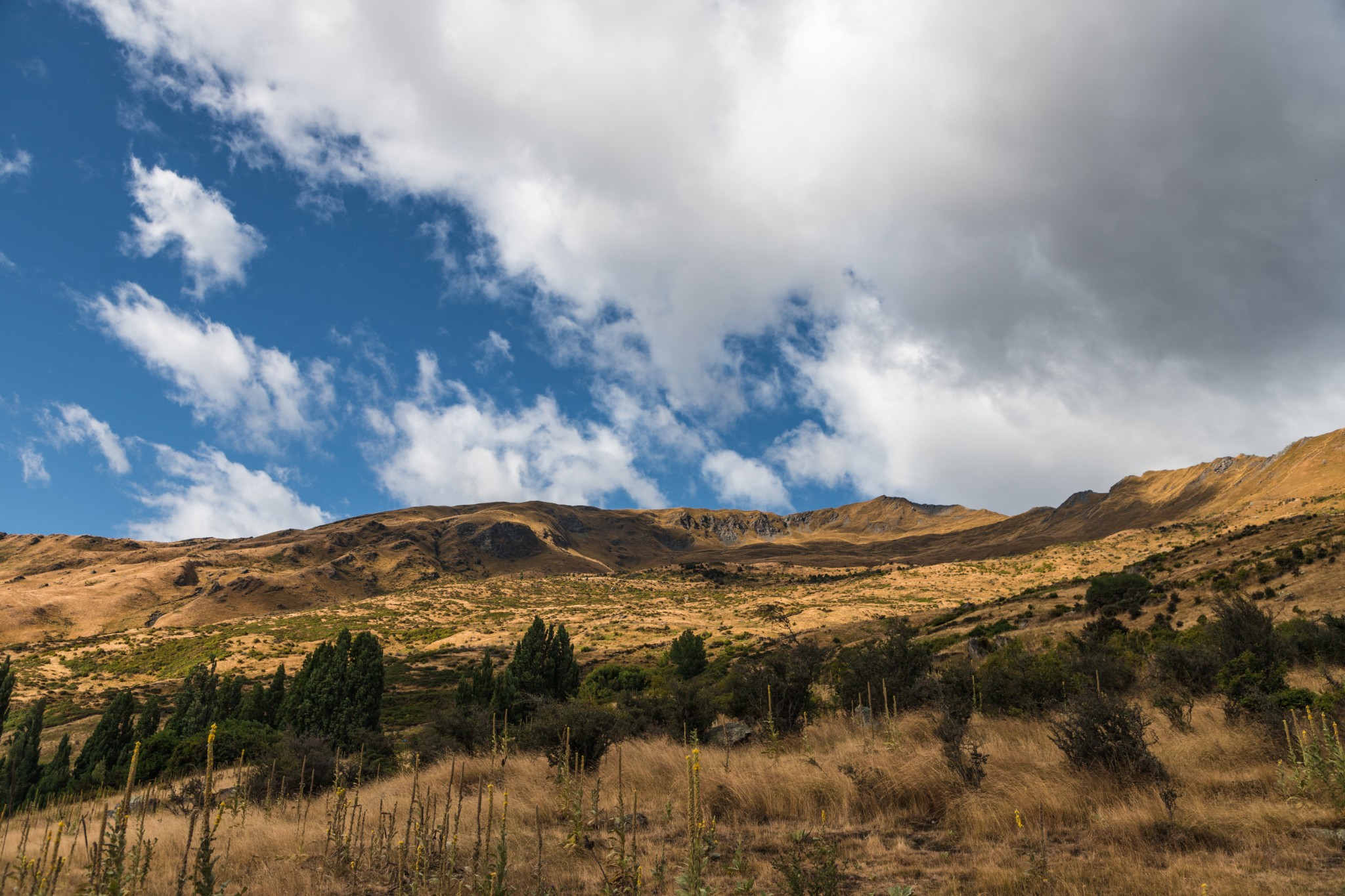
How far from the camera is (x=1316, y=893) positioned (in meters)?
5.03

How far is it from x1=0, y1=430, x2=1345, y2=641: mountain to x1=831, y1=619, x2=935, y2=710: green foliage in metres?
99.1

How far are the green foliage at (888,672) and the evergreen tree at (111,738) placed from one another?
35542 millimetres

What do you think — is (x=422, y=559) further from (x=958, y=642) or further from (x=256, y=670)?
(x=958, y=642)

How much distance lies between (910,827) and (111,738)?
42.0 meters

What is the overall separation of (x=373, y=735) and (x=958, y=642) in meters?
32.4

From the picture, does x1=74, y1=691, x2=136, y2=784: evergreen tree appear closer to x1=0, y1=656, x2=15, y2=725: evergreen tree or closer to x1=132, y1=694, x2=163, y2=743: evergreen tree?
x1=132, y1=694, x2=163, y2=743: evergreen tree

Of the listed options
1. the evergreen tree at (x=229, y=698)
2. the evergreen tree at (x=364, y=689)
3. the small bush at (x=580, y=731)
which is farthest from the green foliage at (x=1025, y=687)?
the evergreen tree at (x=229, y=698)

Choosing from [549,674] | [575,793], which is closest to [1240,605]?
[575,793]

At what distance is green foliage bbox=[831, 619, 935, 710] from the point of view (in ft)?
56.3

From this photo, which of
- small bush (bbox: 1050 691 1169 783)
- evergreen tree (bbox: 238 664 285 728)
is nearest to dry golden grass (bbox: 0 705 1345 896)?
small bush (bbox: 1050 691 1169 783)

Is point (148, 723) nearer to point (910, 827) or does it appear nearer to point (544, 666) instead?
point (544, 666)

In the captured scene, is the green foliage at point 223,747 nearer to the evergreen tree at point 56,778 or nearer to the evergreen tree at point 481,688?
the evergreen tree at point 56,778

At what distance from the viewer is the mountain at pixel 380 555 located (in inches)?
4016

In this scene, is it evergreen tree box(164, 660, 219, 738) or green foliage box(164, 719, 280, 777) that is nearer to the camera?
green foliage box(164, 719, 280, 777)
